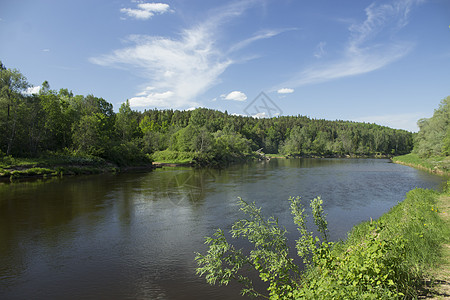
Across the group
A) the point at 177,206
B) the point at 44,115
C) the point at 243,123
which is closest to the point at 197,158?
the point at 44,115

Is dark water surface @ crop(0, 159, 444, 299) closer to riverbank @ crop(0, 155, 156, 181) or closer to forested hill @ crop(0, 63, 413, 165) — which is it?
riverbank @ crop(0, 155, 156, 181)

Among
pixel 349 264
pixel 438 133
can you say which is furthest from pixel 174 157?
pixel 349 264

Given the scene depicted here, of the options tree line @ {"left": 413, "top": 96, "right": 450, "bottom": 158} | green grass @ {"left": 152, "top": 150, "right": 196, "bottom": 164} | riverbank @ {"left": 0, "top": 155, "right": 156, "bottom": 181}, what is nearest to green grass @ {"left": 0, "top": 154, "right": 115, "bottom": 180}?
riverbank @ {"left": 0, "top": 155, "right": 156, "bottom": 181}

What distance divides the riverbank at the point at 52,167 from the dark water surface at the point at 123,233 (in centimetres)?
776

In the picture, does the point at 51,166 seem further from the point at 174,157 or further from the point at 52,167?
the point at 174,157

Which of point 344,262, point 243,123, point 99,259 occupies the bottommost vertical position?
point 99,259

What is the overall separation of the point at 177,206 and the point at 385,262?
654 inches

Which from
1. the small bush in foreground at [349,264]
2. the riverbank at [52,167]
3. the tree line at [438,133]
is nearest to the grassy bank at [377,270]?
the small bush in foreground at [349,264]

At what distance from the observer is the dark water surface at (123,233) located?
28.8 ft

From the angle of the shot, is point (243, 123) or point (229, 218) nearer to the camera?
point (229, 218)

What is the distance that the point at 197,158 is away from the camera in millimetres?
65188

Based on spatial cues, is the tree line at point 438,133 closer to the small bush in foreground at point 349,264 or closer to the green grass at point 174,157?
the green grass at point 174,157

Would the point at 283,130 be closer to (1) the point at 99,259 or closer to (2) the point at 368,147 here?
(2) the point at 368,147

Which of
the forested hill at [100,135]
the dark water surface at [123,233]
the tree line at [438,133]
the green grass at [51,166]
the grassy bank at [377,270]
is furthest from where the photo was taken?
the tree line at [438,133]
